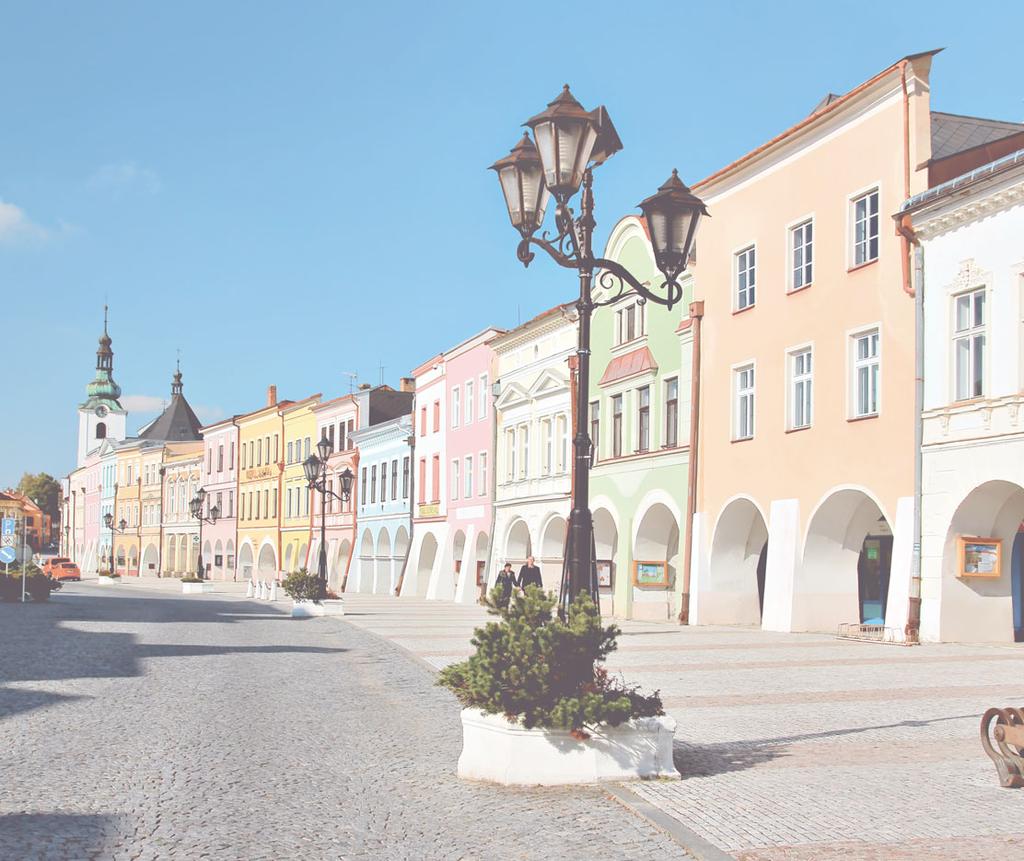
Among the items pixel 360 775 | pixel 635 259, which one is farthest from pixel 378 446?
pixel 360 775

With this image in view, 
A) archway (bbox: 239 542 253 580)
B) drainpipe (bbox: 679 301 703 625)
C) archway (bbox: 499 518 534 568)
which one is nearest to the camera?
drainpipe (bbox: 679 301 703 625)

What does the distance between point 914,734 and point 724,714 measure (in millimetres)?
2129

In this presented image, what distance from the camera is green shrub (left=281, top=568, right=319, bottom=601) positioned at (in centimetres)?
3466

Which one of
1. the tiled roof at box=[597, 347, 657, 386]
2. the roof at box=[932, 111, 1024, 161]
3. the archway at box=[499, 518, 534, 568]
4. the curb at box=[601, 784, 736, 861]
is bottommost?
the curb at box=[601, 784, 736, 861]

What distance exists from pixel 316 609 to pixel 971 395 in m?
A: 18.8

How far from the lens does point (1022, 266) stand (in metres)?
20.0

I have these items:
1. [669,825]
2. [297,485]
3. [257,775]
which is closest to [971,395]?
[257,775]

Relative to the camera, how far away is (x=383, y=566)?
57438 millimetres

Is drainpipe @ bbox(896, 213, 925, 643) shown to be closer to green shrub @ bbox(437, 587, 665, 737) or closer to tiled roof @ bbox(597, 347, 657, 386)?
tiled roof @ bbox(597, 347, 657, 386)

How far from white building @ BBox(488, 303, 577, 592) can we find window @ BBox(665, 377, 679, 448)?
4.91 m

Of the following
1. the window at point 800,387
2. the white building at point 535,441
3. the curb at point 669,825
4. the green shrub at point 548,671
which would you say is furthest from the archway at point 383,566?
the curb at point 669,825

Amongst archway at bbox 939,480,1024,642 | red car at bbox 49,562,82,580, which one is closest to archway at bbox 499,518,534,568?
archway at bbox 939,480,1024,642

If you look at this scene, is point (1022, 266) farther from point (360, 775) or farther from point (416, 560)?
point (416, 560)

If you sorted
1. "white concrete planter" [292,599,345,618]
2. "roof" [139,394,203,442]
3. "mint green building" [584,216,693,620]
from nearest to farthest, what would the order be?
"mint green building" [584,216,693,620], "white concrete planter" [292,599,345,618], "roof" [139,394,203,442]
